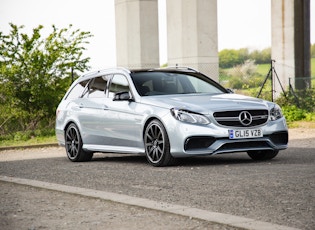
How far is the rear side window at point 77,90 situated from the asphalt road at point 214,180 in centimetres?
119

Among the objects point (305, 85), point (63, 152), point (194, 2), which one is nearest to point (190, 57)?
point (194, 2)

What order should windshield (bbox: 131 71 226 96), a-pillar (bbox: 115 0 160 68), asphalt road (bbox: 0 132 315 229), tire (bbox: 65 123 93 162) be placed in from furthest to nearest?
a-pillar (bbox: 115 0 160 68)
tire (bbox: 65 123 93 162)
windshield (bbox: 131 71 226 96)
asphalt road (bbox: 0 132 315 229)

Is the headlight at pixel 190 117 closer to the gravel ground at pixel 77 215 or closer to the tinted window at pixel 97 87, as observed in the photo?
the tinted window at pixel 97 87

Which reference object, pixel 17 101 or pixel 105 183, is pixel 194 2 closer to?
pixel 17 101

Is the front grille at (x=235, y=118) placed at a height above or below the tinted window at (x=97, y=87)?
below

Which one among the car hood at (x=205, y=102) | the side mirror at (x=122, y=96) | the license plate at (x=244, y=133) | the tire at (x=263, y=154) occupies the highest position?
the side mirror at (x=122, y=96)

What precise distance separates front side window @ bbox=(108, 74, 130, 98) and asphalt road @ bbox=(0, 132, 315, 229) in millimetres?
1194

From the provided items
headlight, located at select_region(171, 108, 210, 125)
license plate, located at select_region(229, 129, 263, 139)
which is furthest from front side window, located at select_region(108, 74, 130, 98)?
license plate, located at select_region(229, 129, 263, 139)

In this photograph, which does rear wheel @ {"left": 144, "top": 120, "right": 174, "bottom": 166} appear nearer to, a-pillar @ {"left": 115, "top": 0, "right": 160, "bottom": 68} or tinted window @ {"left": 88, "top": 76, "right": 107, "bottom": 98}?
tinted window @ {"left": 88, "top": 76, "right": 107, "bottom": 98}

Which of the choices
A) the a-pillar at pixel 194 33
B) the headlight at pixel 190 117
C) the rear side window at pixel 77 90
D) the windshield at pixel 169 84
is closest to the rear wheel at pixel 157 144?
the headlight at pixel 190 117

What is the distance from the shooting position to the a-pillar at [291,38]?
28.3 meters

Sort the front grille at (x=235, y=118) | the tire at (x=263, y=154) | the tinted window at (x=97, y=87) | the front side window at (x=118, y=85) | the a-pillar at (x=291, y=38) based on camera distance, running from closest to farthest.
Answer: the front grille at (x=235, y=118) → the tire at (x=263, y=154) → the front side window at (x=118, y=85) → the tinted window at (x=97, y=87) → the a-pillar at (x=291, y=38)

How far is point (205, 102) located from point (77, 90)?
12.5 feet

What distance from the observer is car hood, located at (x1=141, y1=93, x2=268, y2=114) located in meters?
11.8
